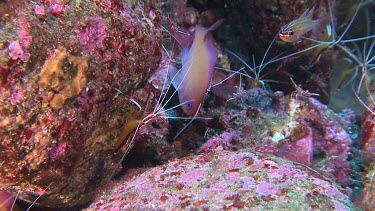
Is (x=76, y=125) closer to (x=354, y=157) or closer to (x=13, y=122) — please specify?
(x=13, y=122)

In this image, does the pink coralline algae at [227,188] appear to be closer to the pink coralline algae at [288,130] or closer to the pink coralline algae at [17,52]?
the pink coralline algae at [288,130]

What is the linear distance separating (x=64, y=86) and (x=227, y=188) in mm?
1328

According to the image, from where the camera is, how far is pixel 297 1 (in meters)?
4.11

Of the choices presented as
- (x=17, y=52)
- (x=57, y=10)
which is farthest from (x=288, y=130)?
(x=17, y=52)

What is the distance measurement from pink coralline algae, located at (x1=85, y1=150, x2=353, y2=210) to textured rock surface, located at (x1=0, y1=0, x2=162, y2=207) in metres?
0.45

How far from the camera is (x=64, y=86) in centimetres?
177

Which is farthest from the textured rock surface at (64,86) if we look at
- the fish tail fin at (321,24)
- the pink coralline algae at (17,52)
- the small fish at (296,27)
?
the fish tail fin at (321,24)

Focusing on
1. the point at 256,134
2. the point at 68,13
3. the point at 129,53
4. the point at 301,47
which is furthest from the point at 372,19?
the point at 68,13

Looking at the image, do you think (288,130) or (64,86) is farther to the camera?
(288,130)

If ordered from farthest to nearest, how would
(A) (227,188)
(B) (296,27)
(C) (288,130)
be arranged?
(B) (296,27)
(C) (288,130)
(A) (227,188)

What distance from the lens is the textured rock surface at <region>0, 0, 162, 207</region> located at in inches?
64.1

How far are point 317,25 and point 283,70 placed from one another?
39.6 inches

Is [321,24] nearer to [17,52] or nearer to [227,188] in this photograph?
[227,188]

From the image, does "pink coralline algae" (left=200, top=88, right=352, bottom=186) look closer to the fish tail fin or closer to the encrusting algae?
the fish tail fin
